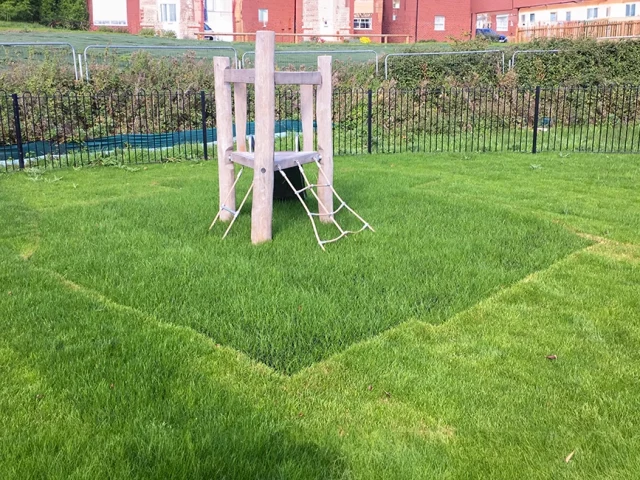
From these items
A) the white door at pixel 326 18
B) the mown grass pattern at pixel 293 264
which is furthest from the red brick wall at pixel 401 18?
the mown grass pattern at pixel 293 264

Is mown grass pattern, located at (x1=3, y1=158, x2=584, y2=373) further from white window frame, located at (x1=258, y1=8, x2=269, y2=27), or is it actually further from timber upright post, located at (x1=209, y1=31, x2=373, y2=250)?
white window frame, located at (x1=258, y1=8, x2=269, y2=27)

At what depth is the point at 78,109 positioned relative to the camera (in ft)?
48.4

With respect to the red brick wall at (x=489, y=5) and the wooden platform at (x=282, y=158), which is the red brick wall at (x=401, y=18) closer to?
the red brick wall at (x=489, y=5)

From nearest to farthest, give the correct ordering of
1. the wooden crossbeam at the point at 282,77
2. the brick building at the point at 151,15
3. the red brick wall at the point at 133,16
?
1. the wooden crossbeam at the point at 282,77
2. the brick building at the point at 151,15
3. the red brick wall at the point at 133,16

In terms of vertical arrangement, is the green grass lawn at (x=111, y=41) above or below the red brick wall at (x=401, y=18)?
below

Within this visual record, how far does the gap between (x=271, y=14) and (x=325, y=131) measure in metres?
52.7

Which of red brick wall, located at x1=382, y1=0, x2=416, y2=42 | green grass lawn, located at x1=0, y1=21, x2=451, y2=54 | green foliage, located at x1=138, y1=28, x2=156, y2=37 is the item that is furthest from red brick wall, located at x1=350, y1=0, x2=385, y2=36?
green foliage, located at x1=138, y1=28, x2=156, y2=37

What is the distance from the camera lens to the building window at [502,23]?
57.3 m

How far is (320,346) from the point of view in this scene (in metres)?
4.01

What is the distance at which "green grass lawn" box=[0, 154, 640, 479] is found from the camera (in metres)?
2.89

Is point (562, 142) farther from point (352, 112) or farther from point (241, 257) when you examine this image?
point (241, 257)

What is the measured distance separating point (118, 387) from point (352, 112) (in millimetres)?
14330

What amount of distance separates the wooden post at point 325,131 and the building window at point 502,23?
184 feet

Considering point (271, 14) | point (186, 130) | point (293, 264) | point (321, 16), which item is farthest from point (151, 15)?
point (293, 264)
